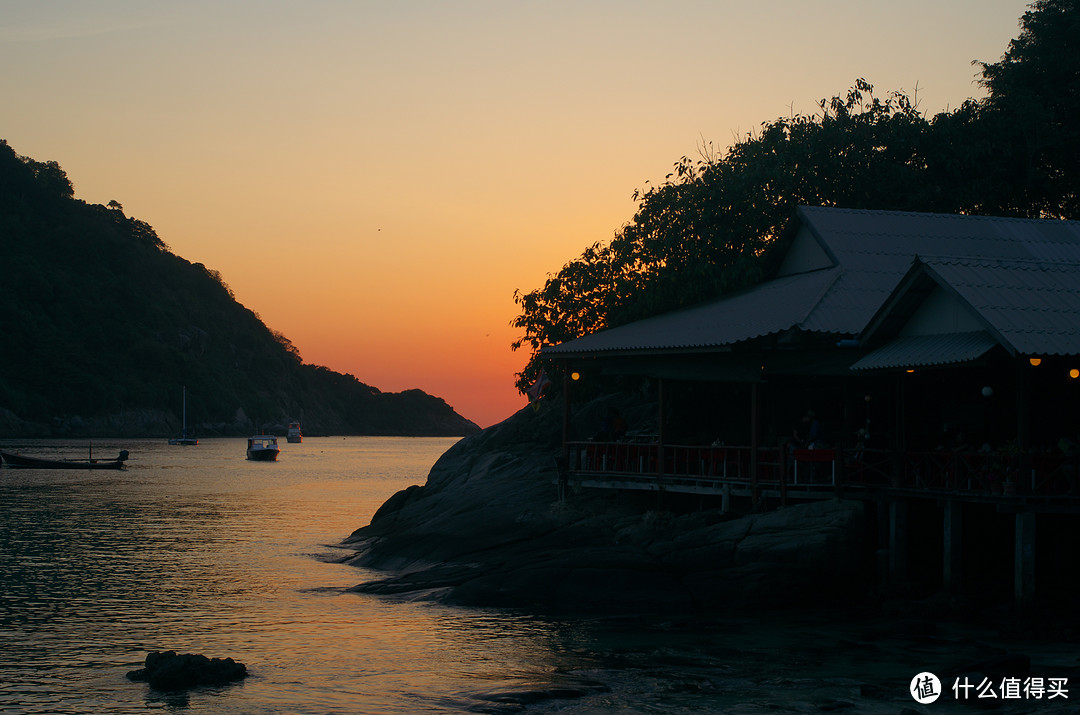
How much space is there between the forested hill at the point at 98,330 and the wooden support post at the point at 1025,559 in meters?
136

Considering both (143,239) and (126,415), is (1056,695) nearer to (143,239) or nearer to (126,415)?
(126,415)

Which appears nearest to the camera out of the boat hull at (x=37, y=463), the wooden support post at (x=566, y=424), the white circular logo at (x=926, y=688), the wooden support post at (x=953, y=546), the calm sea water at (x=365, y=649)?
the white circular logo at (x=926, y=688)

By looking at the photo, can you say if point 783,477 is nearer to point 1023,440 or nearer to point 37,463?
point 1023,440

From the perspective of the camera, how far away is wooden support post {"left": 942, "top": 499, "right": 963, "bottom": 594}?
1969 cm

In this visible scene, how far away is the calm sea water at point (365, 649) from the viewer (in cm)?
1475

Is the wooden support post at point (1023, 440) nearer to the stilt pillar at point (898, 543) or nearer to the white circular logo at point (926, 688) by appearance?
the stilt pillar at point (898, 543)

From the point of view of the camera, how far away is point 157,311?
15938 cm

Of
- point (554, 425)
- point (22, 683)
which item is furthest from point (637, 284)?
point (22, 683)

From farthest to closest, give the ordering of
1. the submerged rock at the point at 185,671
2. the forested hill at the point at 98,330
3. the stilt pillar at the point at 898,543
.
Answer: the forested hill at the point at 98,330
the stilt pillar at the point at 898,543
the submerged rock at the point at 185,671

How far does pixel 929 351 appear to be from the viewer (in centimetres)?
1931

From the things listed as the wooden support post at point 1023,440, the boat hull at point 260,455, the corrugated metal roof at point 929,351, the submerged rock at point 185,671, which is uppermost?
the corrugated metal roof at point 929,351

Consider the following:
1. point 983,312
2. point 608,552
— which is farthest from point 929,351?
point 608,552

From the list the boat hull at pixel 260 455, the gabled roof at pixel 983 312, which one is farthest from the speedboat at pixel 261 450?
the gabled roof at pixel 983 312

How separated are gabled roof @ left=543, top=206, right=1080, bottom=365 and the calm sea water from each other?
6.79m
